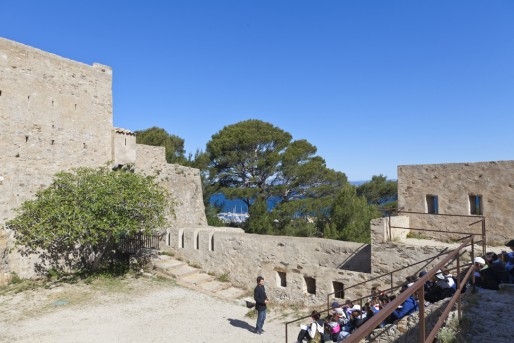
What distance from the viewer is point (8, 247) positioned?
508 inches

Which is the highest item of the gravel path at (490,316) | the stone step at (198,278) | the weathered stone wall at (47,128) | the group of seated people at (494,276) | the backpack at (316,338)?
the weathered stone wall at (47,128)

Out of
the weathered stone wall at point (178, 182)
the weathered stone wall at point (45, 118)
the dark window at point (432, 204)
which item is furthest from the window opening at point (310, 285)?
the weathered stone wall at point (45, 118)

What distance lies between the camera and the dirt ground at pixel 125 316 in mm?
9055

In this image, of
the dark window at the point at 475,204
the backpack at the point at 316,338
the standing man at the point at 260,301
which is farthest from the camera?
the dark window at the point at 475,204

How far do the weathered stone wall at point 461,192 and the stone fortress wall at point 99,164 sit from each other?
3.04 feet

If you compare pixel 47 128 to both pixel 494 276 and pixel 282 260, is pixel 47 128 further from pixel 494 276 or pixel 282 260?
pixel 494 276

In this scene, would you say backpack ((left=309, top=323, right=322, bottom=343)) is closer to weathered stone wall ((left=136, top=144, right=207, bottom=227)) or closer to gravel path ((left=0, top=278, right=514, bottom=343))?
gravel path ((left=0, top=278, right=514, bottom=343))

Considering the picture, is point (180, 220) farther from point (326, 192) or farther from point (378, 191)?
point (378, 191)

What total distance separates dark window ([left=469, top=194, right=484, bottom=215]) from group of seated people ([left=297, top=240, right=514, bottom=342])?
150 inches

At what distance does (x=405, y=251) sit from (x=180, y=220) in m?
10.8

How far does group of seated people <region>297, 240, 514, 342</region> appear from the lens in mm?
5820

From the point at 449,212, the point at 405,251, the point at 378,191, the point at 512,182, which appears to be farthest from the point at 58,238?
the point at 378,191

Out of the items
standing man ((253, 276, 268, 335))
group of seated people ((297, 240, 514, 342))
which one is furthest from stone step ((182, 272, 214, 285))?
group of seated people ((297, 240, 514, 342))

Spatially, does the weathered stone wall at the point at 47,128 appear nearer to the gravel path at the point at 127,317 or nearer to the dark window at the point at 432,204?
the gravel path at the point at 127,317
